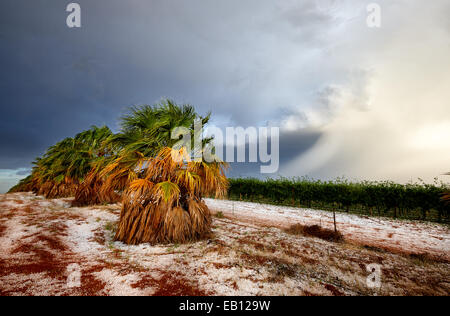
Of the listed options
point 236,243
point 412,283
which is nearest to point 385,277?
point 412,283

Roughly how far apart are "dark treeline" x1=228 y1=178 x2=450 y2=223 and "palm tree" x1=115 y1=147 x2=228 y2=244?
9.52 metres

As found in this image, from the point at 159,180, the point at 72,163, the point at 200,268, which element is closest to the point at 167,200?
the point at 159,180

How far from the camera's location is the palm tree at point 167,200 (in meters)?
3.85

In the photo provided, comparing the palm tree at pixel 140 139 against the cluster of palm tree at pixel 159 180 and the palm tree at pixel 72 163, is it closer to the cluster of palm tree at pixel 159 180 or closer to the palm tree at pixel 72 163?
the cluster of palm tree at pixel 159 180

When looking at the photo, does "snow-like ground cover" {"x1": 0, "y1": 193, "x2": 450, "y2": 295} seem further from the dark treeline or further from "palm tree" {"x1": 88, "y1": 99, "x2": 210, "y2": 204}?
the dark treeline

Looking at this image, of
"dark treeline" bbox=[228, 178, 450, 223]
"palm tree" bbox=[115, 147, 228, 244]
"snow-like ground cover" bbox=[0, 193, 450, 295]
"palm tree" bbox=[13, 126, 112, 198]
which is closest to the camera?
"snow-like ground cover" bbox=[0, 193, 450, 295]

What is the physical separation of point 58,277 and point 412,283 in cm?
497

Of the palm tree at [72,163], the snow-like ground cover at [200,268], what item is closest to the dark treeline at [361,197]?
the snow-like ground cover at [200,268]

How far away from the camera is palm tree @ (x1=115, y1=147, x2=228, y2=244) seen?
385 cm

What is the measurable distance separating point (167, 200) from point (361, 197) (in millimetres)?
15400

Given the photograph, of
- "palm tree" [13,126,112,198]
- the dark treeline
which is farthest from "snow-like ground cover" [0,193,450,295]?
the dark treeline

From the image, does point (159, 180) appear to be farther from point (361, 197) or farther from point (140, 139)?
point (361, 197)

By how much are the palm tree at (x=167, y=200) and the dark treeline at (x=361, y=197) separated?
9.52 metres

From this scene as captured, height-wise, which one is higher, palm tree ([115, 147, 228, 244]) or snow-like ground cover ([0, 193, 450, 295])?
palm tree ([115, 147, 228, 244])
